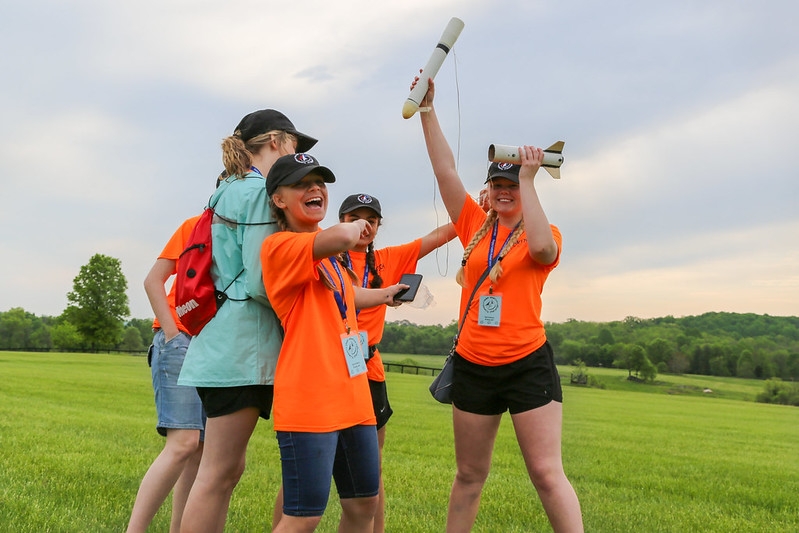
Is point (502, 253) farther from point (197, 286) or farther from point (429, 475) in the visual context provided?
point (429, 475)

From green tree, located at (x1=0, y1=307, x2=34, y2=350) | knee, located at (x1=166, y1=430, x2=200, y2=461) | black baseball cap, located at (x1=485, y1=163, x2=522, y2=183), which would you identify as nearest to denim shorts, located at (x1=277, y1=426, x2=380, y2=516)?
knee, located at (x1=166, y1=430, x2=200, y2=461)

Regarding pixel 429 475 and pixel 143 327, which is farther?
pixel 143 327

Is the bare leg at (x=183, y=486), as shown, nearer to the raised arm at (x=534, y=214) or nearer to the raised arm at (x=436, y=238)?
the raised arm at (x=436, y=238)

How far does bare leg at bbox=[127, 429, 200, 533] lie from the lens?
402cm

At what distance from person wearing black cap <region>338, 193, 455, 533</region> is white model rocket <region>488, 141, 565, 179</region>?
1026 millimetres

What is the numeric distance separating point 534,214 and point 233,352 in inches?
70.3

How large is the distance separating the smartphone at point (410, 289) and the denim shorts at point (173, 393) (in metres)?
1.43

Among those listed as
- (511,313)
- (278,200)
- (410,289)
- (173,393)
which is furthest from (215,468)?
(511,313)

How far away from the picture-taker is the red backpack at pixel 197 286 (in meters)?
3.34

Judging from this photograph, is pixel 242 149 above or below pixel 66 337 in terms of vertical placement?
above

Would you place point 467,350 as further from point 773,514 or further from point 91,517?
point 773,514

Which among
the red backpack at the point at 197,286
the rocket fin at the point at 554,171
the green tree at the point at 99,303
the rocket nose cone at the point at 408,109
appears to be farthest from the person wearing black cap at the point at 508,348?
the green tree at the point at 99,303

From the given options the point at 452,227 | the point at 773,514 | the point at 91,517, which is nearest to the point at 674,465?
the point at 773,514

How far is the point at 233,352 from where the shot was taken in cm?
326
